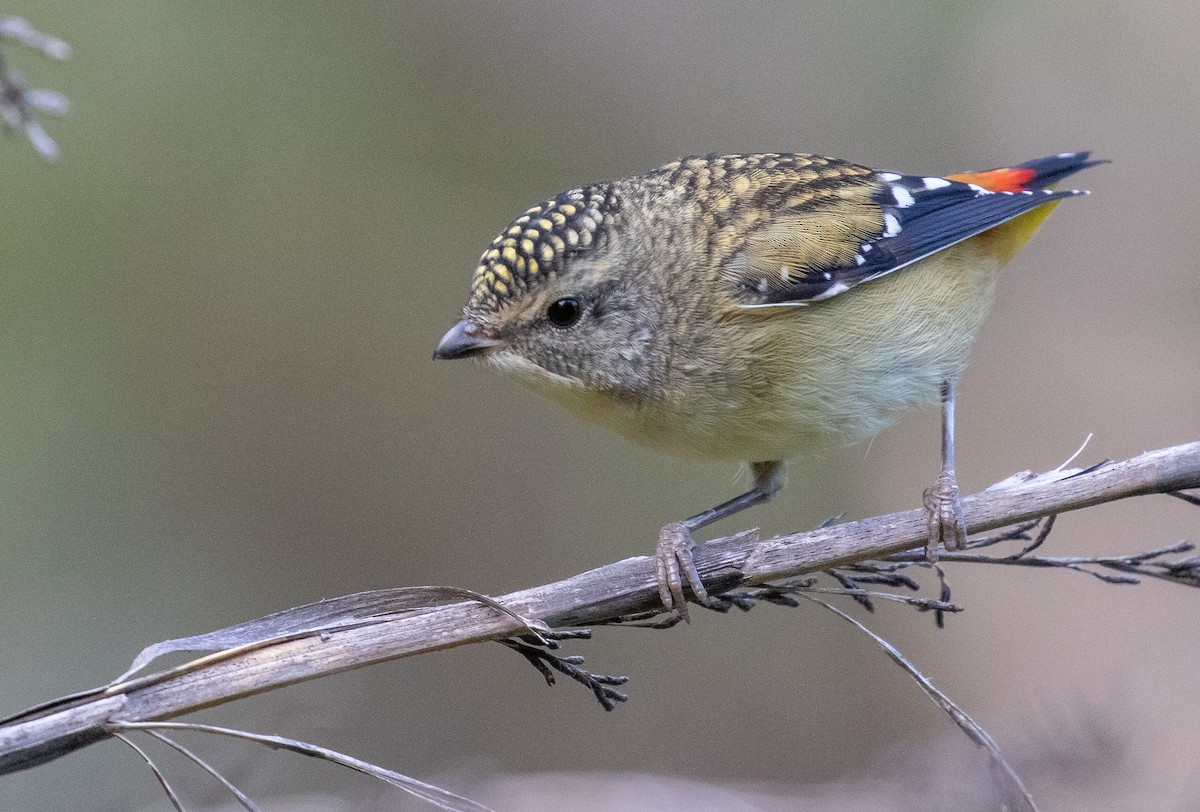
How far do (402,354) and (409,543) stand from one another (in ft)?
3.47

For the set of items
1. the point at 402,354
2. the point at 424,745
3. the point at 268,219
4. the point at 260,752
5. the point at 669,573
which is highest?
the point at 268,219

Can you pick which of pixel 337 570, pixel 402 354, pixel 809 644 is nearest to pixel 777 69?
pixel 402 354

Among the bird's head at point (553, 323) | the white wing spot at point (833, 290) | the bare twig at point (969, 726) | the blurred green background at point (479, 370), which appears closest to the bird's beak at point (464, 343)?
the bird's head at point (553, 323)

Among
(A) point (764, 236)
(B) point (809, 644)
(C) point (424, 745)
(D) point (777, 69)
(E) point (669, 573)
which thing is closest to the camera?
(E) point (669, 573)

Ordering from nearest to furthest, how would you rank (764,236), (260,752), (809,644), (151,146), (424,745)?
(260,752), (764,236), (424,745), (151,146), (809,644)

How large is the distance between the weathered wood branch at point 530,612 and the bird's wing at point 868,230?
120cm

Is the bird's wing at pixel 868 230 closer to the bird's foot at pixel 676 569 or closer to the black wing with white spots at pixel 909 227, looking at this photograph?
the black wing with white spots at pixel 909 227

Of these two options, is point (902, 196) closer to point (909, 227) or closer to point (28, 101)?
Answer: point (909, 227)

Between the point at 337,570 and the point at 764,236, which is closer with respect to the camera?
the point at 764,236

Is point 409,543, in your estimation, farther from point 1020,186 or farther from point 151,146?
point 1020,186

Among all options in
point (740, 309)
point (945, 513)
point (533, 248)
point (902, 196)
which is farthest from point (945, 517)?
point (902, 196)

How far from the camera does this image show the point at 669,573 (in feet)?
8.61

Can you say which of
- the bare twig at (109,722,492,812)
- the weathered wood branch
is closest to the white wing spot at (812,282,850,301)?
the weathered wood branch

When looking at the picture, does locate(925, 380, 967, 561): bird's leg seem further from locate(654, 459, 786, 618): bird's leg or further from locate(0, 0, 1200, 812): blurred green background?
locate(0, 0, 1200, 812): blurred green background
